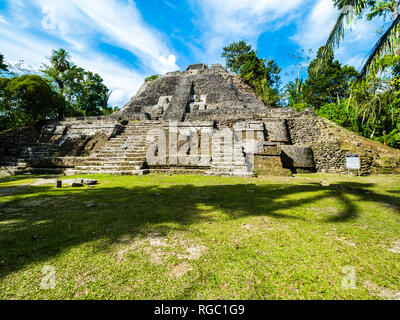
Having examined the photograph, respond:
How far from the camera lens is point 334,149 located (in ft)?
26.7

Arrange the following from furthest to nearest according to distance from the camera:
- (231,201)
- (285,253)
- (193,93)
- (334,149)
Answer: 1. (193,93)
2. (334,149)
3. (231,201)
4. (285,253)

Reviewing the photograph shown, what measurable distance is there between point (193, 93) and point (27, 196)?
1920cm

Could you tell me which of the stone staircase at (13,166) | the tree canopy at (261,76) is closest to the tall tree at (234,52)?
the tree canopy at (261,76)

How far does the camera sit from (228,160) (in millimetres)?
7203

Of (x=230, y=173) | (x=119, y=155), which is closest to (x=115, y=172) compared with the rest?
(x=119, y=155)

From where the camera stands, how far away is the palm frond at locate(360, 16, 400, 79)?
3592 mm

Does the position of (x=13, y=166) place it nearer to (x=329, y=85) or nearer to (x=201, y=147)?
(x=201, y=147)

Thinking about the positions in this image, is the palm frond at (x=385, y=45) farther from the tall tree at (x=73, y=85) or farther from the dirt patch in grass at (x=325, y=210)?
the tall tree at (x=73, y=85)

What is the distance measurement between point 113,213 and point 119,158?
223 inches

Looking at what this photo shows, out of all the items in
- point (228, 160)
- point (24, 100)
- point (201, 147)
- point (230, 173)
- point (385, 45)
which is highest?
point (24, 100)

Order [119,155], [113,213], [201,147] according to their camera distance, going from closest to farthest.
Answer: [113,213] → [119,155] → [201,147]

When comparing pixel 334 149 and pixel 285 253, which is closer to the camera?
pixel 285 253
